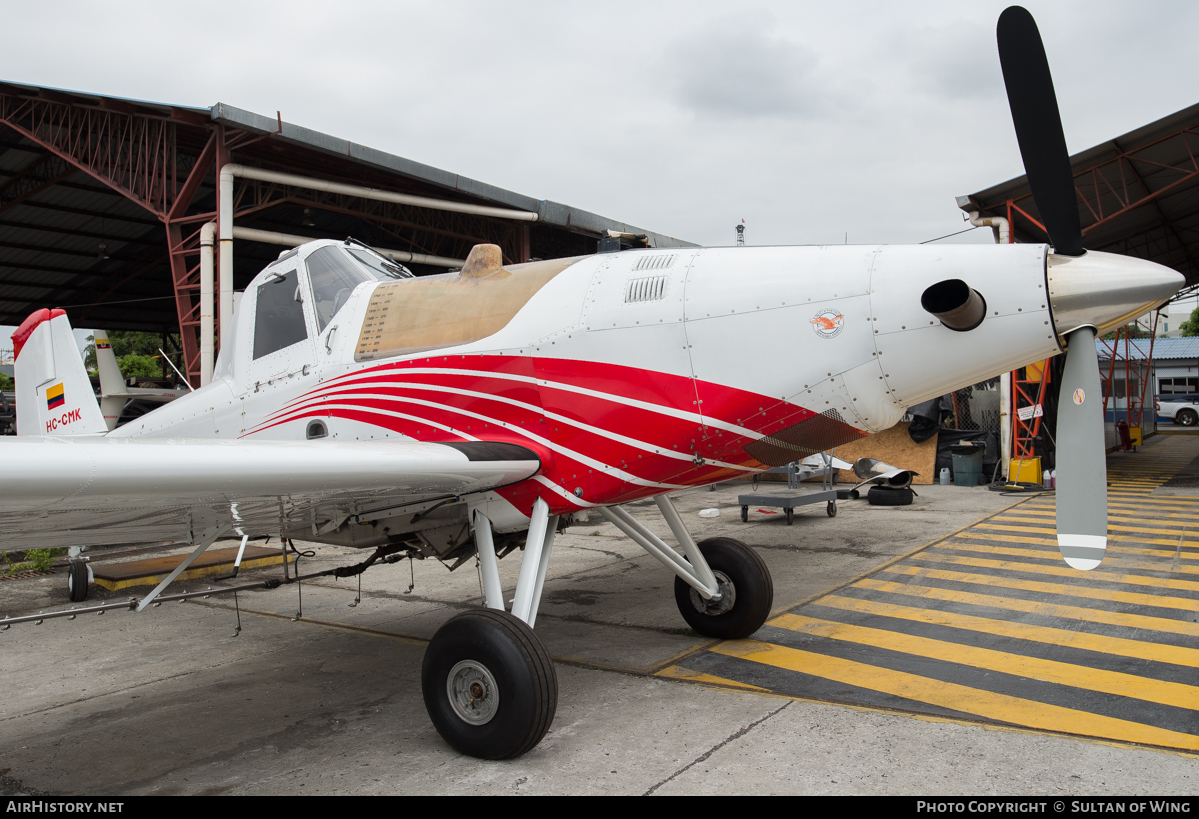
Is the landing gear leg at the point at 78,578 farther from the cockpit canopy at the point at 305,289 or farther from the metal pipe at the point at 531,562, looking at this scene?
the metal pipe at the point at 531,562

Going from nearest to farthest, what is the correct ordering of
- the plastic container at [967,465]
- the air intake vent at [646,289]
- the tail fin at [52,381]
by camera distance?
the air intake vent at [646,289] < the tail fin at [52,381] < the plastic container at [967,465]

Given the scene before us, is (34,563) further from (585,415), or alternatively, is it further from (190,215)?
(190,215)

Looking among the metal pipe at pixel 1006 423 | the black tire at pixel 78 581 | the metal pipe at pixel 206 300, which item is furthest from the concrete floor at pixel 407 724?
the metal pipe at pixel 1006 423

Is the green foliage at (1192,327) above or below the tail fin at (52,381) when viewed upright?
above

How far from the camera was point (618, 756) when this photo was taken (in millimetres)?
3705

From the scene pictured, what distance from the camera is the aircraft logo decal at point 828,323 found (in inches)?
143

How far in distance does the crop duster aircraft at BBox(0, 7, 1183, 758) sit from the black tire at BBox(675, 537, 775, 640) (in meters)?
1.11

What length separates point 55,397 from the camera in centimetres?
755

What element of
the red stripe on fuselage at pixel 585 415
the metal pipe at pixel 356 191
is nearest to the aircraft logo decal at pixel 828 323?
the red stripe on fuselage at pixel 585 415

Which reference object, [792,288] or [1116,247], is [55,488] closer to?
[792,288]

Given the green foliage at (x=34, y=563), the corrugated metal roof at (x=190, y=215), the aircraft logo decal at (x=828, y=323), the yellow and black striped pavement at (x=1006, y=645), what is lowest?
the green foliage at (x=34, y=563)

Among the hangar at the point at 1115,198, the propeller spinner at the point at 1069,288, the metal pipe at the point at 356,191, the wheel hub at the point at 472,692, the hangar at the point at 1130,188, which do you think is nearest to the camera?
the propeller spinner at the point at 1069,288

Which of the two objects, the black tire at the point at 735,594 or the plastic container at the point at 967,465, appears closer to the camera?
the black tire at the point at 735,594

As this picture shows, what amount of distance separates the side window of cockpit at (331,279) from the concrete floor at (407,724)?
102 inches
